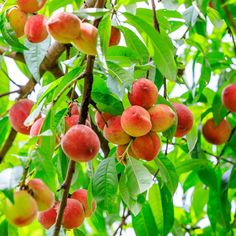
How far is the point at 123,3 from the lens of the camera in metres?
1.08

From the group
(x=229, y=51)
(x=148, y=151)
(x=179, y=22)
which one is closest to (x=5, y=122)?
(x=179, y=22)

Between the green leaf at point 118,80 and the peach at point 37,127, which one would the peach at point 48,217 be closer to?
the peach at point 37,127

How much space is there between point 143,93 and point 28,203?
0.77 feet

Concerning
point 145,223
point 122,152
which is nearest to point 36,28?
point 122,152

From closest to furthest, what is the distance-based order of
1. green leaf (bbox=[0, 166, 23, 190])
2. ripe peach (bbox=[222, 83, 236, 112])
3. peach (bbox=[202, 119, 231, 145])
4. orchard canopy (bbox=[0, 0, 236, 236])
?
green leaf (bbox=[0, 166, 23, 190]) → orchard canopy (bbox=[0, 0, 236, 236]) → ripe peach (bbox=[222, 83, 236, 112]) → peach (bbox=[202, 119, 231, 145])

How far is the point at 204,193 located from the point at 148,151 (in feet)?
2.61

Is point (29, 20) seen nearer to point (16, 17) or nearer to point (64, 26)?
point (16, 17)

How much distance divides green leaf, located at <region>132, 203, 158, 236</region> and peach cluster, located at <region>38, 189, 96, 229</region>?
158mm

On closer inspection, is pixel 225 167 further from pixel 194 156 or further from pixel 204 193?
pixel 194 156

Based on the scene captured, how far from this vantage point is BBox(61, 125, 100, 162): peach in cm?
96

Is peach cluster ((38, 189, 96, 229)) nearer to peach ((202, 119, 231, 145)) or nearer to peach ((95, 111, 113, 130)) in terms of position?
peach ((95, 111, 113, 130))

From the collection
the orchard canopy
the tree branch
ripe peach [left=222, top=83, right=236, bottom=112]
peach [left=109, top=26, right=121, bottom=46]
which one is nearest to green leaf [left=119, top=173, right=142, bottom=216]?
the orchard canopy

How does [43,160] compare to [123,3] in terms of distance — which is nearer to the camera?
[43,160]

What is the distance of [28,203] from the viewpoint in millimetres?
890
